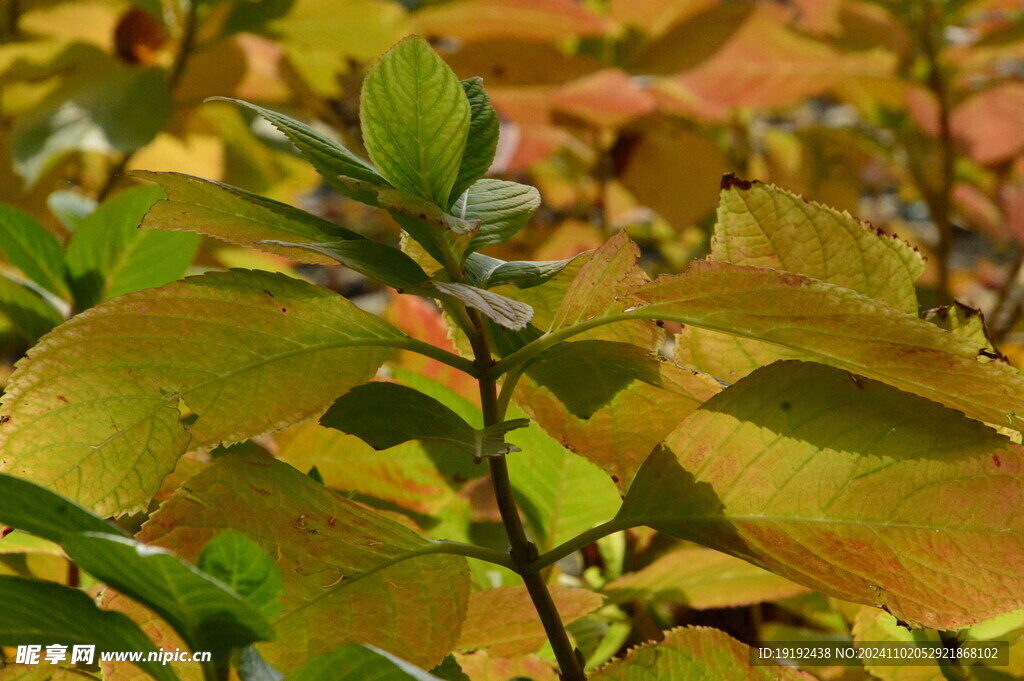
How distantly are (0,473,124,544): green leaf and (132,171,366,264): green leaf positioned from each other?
5.8 inches

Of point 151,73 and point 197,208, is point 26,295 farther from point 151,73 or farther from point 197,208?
point 151,73

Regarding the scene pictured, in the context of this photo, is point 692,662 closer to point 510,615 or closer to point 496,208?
point 510,615

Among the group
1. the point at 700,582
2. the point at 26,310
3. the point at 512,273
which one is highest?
the point at 512,273

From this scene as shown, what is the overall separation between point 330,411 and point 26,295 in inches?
12.4

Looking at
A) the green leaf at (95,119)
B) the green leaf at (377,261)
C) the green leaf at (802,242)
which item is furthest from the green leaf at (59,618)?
the green leaf at (95,119)

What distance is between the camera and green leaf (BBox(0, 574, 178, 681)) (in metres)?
0.33

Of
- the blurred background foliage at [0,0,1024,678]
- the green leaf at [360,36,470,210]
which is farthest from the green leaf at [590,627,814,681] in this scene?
the blurred background foliage at [0,0,1024,678]

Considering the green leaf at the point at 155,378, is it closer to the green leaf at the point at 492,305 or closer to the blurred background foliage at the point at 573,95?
the green leaf at the point at 492,305

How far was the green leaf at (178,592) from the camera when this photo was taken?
29cm

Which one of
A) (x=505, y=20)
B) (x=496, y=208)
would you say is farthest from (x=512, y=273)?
(x=505, y=20)

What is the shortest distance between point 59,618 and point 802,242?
0.36 metres

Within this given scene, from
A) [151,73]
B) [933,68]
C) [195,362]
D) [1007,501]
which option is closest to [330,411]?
[195,362]

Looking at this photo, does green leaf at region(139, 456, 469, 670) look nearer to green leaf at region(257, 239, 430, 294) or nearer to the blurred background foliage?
green leaf at region(257, 239, 430, 294)

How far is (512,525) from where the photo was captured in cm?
44
